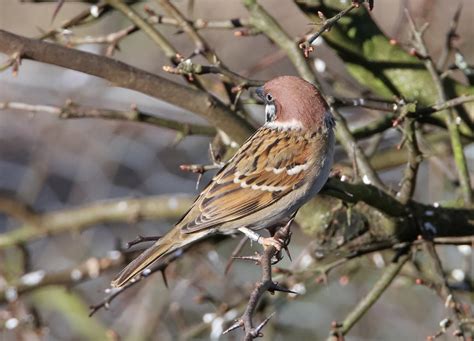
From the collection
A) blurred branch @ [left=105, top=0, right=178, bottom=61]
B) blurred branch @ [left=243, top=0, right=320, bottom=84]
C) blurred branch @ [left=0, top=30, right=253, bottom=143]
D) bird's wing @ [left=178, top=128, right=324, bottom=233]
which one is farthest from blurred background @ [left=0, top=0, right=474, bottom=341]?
blurred branch @ [left=0, top=30, right=253, bottom=143]

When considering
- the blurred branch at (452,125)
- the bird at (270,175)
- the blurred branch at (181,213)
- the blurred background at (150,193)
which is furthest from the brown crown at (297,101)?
the blurred background at (150,193)

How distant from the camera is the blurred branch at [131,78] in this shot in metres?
2.75

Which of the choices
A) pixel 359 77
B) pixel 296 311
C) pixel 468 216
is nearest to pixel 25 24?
pixel 296 311

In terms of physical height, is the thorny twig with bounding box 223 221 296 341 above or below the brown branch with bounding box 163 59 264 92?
below

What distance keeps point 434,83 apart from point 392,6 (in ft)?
18.7

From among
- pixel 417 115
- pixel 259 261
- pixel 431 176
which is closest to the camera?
pixel 259 261

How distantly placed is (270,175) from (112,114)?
0.73m

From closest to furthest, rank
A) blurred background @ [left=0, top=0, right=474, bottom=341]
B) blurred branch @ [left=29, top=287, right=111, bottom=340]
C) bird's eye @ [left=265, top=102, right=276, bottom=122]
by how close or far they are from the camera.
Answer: bird's eye @ [left=265, top=102, right=276, bottom=122] → blurred background @ [left=0, top=0, right=474, bottom=341] → blurred branch @ [left=29, top=287, right=111, bottom=340]

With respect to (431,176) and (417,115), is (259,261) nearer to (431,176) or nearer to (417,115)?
(417,115)

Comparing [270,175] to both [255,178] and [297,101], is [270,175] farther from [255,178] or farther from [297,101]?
[297,101]

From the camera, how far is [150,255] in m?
3.10

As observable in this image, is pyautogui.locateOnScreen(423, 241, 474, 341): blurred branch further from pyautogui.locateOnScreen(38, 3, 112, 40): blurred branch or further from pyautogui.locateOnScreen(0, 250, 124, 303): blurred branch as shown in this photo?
pyautogui.locateOnScreen(38, 3, 112, 40): blurred branch

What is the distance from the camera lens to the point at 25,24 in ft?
33.6

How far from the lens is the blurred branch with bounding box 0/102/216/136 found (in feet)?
11.2
